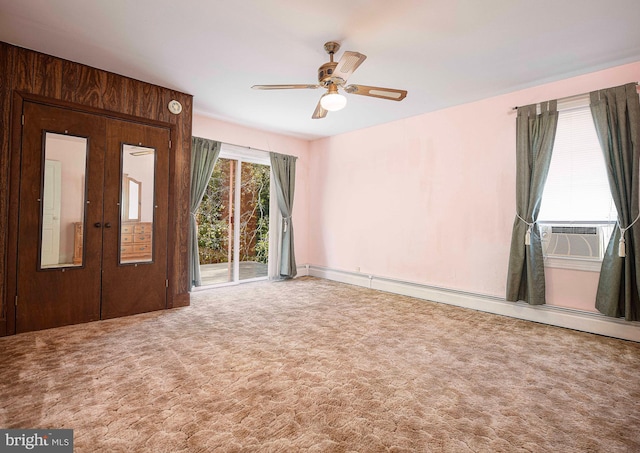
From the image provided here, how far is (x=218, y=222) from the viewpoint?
541 cm

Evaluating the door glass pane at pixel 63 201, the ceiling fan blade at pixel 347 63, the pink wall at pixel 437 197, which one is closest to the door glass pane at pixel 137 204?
the door glass pane at pixel 63 201

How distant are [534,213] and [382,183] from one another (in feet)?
7.33

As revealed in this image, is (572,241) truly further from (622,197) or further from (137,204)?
(137,204)

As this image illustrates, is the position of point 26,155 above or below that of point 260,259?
above

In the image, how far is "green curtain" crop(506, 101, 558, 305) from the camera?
353 centimetres

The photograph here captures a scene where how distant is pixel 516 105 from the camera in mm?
3828

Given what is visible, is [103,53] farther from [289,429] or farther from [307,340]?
[289,429]

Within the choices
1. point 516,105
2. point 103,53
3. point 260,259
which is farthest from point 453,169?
point 103,53

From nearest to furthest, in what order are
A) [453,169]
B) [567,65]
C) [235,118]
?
[567,65], [453,169], [235,118]

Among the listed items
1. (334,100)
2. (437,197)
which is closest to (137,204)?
(334,100)

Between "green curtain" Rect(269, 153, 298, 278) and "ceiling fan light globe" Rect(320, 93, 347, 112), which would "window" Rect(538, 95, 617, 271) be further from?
"green curtain" Rect(269, 153, 298, 278)

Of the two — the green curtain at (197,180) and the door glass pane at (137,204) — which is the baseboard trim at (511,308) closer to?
the green curtain at (197,180)

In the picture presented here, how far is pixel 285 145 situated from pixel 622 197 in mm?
4855

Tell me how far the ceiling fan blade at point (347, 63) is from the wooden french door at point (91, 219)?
2.45 m
